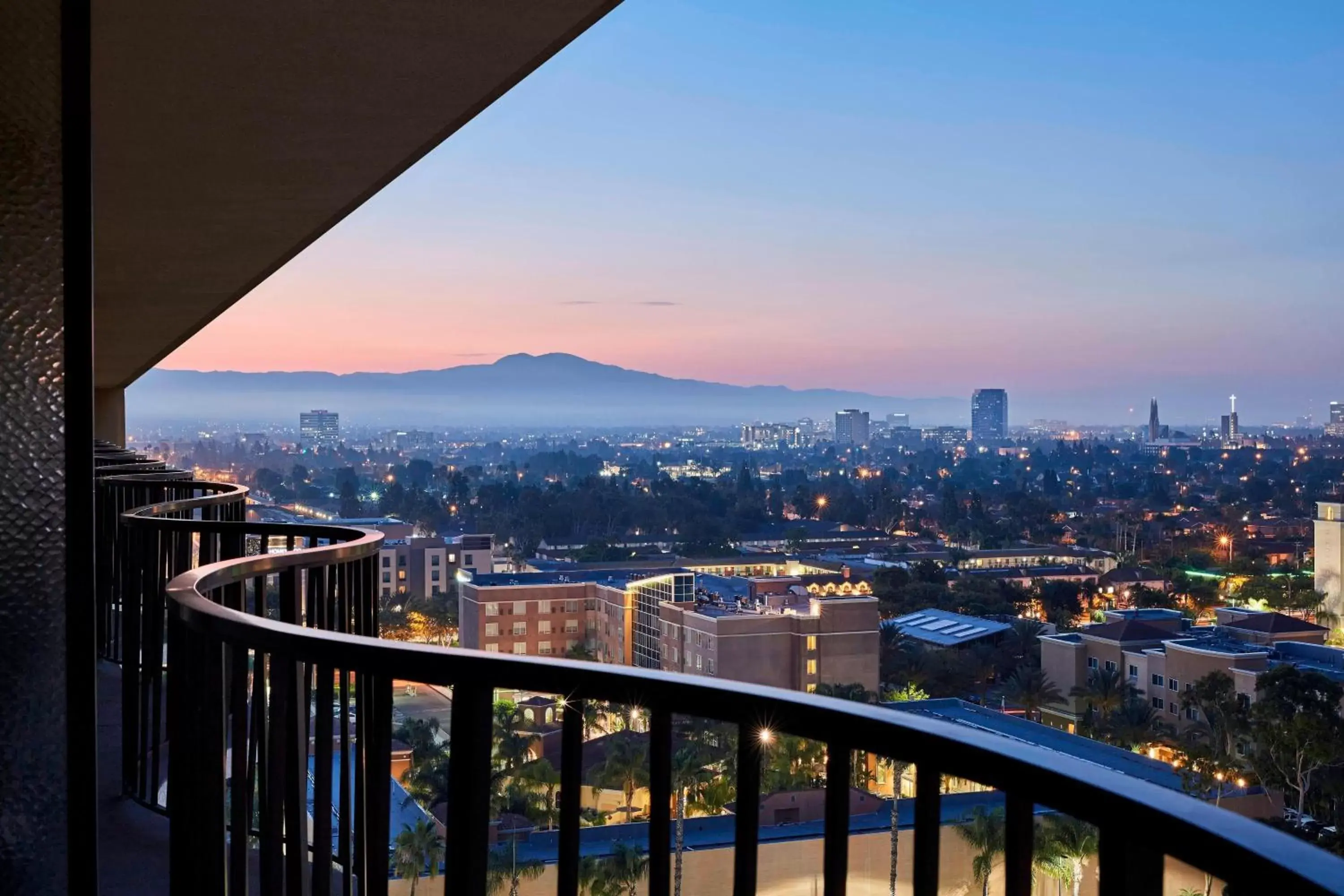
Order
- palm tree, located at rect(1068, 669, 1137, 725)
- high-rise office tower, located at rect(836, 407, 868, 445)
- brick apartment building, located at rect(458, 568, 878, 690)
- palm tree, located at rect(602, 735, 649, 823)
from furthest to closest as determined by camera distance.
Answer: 1. high-rise office tower, located at rect(836, 407, 868, 445)
2. palm tree, located at rect(1068, 669, 1137, 725)
3. brick apartment building, located at rect(458, 568, 878, 690)
4. palm tree, located at rect(602, 735, 649, 823)

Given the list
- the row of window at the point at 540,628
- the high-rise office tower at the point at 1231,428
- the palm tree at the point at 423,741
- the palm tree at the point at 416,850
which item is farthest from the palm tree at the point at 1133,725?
the high-rise office tower at the point at 1231,428

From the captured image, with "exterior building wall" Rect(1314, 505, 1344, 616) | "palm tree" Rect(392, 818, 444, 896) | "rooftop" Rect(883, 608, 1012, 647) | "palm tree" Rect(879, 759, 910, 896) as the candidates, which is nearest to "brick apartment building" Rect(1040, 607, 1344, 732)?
"exterior building wall" Rect(1314, 505, 1344, 616)

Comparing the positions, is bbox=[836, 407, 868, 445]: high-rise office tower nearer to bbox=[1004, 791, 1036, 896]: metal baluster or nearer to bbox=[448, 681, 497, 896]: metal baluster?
bbox=[448, 681, 497, 896]: metal baluster

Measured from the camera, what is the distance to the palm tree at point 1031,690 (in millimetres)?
21141

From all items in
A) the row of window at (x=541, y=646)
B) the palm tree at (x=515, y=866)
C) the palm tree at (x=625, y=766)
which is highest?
A: the palm tree at (x=625, y=766)

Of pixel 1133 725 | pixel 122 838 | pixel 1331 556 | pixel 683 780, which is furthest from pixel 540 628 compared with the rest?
pixel 683 780

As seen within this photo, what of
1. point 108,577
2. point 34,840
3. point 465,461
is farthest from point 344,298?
point 34,840

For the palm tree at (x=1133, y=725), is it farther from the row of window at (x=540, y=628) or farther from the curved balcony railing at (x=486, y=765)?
the curved balcony railing at (x=486, y=765)

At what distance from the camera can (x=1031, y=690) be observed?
21.0 meters

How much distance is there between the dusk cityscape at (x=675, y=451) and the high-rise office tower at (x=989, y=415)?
1.13 feet

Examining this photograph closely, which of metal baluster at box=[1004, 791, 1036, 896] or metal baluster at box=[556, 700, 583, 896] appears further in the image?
metal baluster at box=[556, 700, 583, 896]

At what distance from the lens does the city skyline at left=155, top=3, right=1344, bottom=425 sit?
57750 mm

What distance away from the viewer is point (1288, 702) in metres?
18.5

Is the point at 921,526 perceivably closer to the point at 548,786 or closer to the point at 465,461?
the point at 465,461
